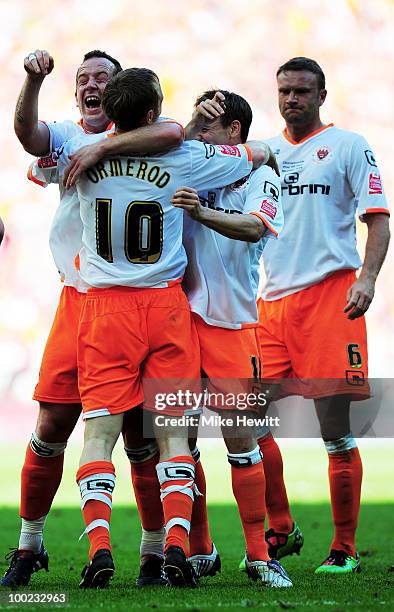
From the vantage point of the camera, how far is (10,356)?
2452 centimetres

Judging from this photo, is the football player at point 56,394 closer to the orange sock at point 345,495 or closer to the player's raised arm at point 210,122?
the player's raised arm at point 210,122

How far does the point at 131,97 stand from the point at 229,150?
1.89 feet

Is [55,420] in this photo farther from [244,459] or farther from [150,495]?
[244,459]

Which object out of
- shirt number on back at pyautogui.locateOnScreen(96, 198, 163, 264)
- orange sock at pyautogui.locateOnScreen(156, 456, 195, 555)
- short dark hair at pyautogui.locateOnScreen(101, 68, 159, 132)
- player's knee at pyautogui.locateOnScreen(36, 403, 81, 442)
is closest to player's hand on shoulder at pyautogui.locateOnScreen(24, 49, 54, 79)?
short dark hair at pyautogui.locateOnScreen(101, 68, 159, 132)

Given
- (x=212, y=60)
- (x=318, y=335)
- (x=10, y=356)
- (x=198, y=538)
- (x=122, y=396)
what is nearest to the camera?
(x=122, y=396)

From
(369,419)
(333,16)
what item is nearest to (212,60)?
(333,16)

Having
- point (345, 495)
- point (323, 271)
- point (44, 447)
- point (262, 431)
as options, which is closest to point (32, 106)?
point (44, 447)

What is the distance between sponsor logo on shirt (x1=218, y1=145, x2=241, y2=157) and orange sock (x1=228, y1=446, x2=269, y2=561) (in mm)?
1415

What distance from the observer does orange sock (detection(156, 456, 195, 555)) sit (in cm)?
478

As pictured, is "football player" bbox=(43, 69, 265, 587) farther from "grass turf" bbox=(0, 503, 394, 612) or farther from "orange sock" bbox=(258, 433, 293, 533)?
"orange sock" bbox=(258, 433, 293, 533)

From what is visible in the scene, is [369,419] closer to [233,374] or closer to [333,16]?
[233,374]

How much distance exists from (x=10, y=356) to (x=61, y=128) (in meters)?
19.5

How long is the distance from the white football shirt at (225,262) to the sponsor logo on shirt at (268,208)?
0.04 meters

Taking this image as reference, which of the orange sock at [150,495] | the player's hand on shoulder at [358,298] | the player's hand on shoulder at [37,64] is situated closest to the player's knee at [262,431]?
the player's hand on shoulder at [358,298]
